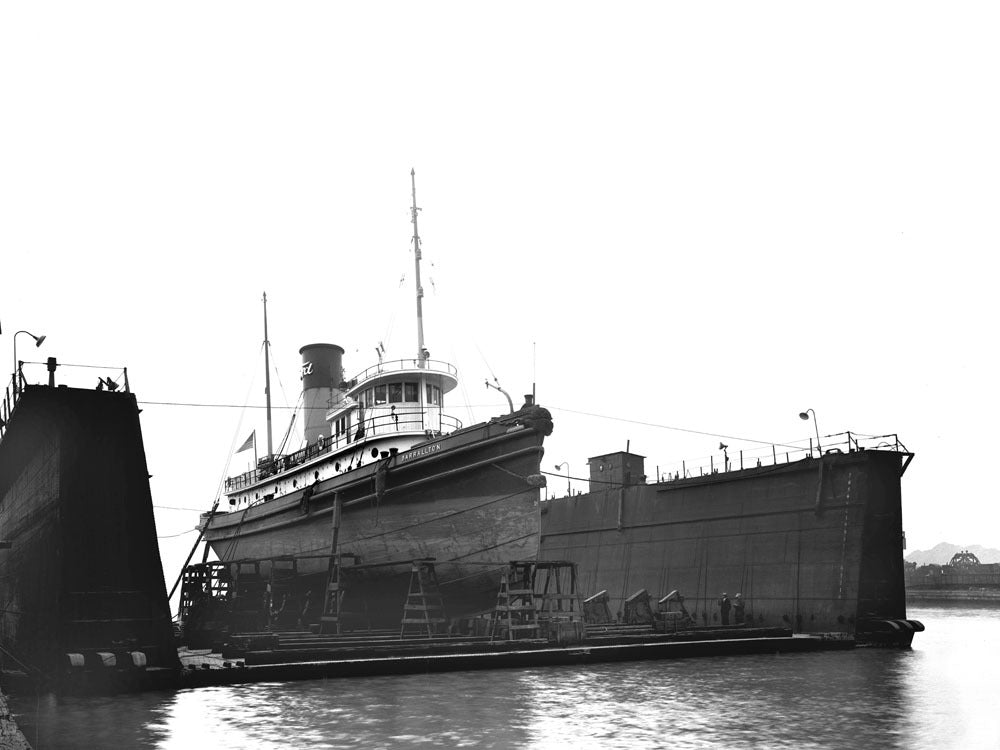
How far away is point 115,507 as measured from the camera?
13953 mm

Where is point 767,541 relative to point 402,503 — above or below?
below

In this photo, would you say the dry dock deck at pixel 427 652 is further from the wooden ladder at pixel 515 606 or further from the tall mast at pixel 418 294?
the tall mast at pixel 418 294

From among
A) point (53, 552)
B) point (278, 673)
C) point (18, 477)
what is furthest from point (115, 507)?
point (18, 477)

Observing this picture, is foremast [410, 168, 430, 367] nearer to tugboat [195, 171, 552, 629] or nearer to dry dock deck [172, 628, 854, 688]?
tugboat [195, 171, 552, 629]

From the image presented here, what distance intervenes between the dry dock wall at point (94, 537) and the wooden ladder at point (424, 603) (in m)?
7.71

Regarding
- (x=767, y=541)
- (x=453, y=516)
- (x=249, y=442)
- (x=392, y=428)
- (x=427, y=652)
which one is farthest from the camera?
(x=249, y=442)

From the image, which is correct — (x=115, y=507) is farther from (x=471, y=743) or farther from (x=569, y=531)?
(x=569, y=531)

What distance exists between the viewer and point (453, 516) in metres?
23.1

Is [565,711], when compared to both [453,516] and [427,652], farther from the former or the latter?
[453,516]

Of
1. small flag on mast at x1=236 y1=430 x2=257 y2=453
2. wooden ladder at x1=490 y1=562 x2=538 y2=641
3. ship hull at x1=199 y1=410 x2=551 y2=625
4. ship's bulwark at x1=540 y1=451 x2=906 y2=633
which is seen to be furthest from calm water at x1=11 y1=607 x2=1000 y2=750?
small flag on mast at x1=236 y1=430 x2=257 y2=453

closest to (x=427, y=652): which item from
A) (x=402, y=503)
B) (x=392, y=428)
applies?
(x=402, y=503)

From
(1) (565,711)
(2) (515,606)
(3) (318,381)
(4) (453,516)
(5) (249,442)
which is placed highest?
(3) (318,381)

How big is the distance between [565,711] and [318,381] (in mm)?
27221

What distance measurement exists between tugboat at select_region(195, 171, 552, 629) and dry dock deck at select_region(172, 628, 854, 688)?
2764 millimetres
